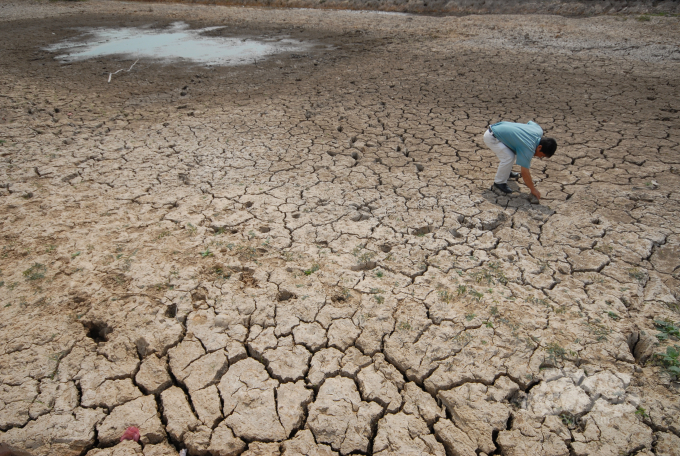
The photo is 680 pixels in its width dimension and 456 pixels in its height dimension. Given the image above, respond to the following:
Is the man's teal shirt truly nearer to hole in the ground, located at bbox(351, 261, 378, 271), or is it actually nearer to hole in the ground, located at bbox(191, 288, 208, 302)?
hole in the ground, located at bbox(351, 261, 378, 271)

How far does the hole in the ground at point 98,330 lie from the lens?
2.45 m

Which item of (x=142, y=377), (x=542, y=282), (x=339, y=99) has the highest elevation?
(x=339, y=99)

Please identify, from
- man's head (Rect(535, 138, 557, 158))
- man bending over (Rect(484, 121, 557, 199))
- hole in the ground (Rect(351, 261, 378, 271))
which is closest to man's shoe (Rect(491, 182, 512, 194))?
man bending over (Rect(484, 121, 557, 199))

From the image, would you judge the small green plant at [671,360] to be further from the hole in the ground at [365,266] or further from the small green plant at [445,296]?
the hole in the ground at [365,266]

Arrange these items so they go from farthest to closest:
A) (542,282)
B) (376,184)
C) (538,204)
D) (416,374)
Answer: (376,184) → (538,204) → (542,282) → (416,374)

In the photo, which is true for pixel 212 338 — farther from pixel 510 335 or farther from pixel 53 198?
pixel 53 198

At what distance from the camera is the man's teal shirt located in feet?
11.6

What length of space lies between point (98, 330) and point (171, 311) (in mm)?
428

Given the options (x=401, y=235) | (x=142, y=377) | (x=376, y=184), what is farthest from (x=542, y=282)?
(x=142, y=377)

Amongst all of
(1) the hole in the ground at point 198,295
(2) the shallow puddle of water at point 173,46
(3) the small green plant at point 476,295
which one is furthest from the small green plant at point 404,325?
(2) the shallow puddle of water at point 173,46

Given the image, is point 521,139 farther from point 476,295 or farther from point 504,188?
point 476,295

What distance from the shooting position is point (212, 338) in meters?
2.42

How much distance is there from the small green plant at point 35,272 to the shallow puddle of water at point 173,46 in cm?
590

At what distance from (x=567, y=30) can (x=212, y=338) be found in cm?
1014
